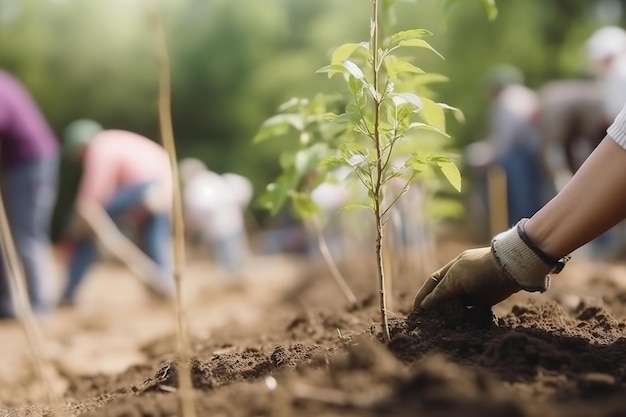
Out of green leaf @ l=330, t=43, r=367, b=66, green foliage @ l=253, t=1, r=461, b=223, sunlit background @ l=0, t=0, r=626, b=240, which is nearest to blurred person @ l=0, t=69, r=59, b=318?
green foliage @ l=253, t=1, r=461, b=223

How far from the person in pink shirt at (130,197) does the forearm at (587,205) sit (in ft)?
16.9

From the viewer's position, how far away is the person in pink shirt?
22.5ft

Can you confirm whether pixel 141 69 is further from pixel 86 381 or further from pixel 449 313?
pixel 449 313

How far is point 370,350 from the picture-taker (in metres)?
1.61

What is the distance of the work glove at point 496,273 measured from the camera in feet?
6.69

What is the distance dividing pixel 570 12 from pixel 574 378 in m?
13.3

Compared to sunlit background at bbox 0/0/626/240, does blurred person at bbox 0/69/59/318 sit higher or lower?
lower

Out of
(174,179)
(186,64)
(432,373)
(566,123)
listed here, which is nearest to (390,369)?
(432,373)

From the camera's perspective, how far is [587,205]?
75.8 inches

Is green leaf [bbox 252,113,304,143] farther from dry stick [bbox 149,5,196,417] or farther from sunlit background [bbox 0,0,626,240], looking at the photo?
sunlit background [bbox 0,0,626,240]

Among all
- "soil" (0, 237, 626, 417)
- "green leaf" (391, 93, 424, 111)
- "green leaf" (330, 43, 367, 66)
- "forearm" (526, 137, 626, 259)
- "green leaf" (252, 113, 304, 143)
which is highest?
"green leaf" (330, 43, 367, 66)

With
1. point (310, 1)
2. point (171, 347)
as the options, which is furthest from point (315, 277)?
point (310, 1)

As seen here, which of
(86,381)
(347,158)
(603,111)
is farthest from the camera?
(603,111)

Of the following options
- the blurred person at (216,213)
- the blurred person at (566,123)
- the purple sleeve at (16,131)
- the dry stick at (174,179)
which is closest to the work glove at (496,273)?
the dry stick at (174,179)
